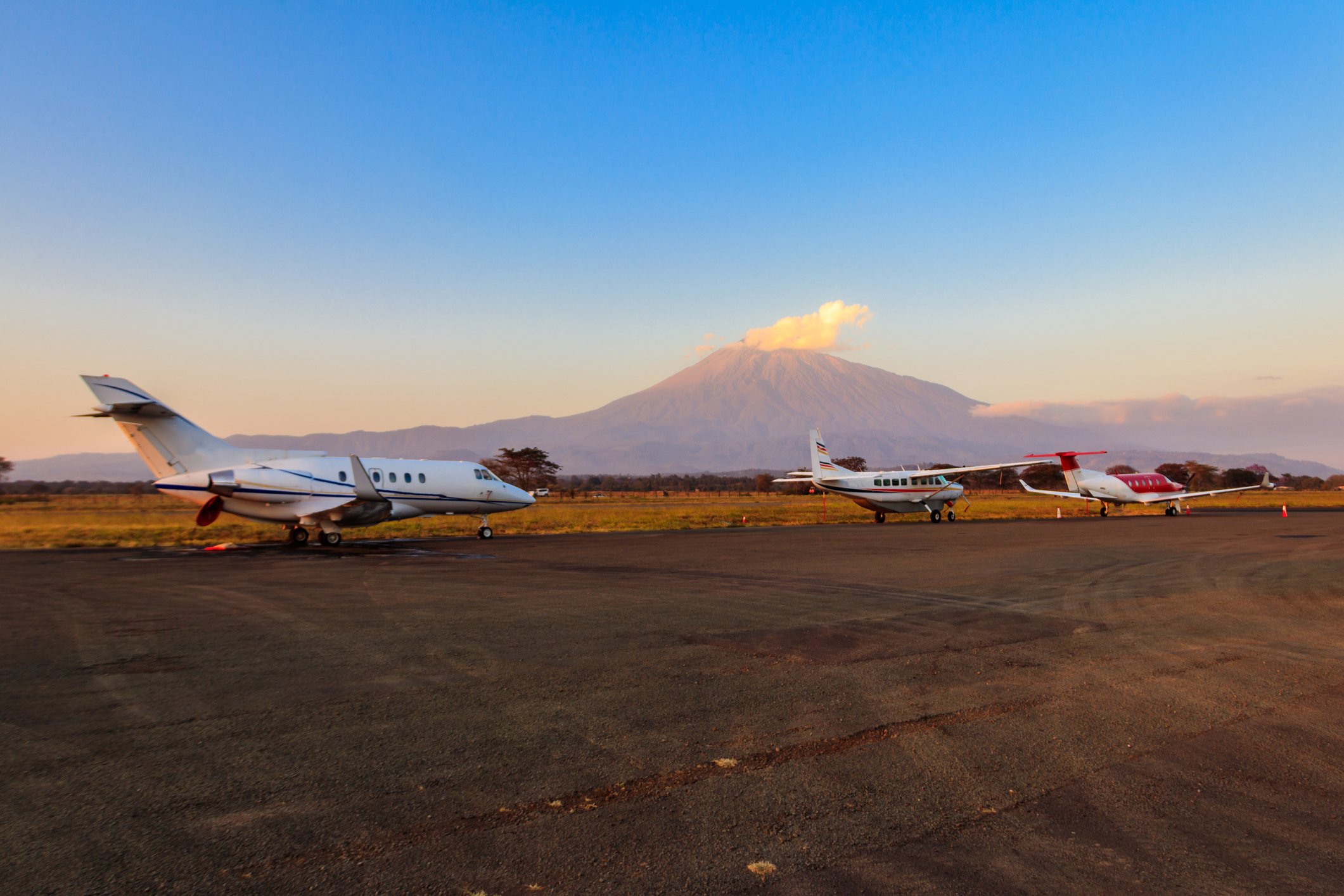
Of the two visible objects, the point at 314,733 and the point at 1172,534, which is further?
the point at 1172,534

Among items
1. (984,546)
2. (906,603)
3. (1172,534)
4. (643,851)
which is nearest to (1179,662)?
(906,603)

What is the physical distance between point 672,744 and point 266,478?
2242 centimetres

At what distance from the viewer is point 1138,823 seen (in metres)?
4.13

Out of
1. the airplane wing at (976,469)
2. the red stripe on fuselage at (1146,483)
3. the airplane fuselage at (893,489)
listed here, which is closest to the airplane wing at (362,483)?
the airplane fuselage at (893,489)

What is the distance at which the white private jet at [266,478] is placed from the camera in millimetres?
22656

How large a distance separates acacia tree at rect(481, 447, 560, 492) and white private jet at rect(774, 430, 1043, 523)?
68.8 metres

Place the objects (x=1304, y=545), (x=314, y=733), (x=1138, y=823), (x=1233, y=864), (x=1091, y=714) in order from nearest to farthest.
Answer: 1. (x=1233, y=864)
2. (x=1138, y=823)
3. (x=314, y=733)
4. (x=1091, y=714)
5. (x=1304, y=545)

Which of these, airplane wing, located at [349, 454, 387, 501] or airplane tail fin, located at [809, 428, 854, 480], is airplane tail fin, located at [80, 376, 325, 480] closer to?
airplane wing, located at [349, 454, 387, 501]

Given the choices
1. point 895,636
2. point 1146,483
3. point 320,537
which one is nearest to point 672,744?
point 895,636

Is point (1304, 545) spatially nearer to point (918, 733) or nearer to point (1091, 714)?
point (1091, 714)

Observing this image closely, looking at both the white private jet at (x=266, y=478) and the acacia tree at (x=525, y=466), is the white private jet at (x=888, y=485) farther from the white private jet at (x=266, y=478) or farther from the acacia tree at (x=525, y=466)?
the acacia tree at (x=525, y=466)

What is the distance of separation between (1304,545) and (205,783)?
2964 cm

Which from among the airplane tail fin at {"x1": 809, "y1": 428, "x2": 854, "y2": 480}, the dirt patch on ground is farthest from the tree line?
the dirt patch on ground

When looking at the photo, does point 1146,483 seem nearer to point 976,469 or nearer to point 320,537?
point 976,469
